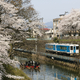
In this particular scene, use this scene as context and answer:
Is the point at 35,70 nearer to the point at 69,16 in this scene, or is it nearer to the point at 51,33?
the point at 69,16

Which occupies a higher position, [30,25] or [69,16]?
[69,16]

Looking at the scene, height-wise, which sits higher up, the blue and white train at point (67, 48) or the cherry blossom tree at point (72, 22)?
the cherry blossom tree at point (72, 22)

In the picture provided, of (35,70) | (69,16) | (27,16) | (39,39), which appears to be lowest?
(35,70)

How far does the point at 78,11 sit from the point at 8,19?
132 feet

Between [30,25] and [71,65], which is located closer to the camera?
[30,25]

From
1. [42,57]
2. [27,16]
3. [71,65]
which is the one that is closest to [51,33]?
[42,57]

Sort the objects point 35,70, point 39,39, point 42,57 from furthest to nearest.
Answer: point 39,39, point 42,57, point 35,70

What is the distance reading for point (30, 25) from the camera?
1414cm

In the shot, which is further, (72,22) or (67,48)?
(72,22)

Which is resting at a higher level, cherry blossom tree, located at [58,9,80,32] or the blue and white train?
cherry blossom tree, located at [58,9,80,32]

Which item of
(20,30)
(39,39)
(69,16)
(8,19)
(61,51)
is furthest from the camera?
(39,39)

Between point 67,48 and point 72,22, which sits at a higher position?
point 72,22

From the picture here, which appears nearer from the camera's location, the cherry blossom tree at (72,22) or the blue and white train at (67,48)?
the blue and white train at (67,48)

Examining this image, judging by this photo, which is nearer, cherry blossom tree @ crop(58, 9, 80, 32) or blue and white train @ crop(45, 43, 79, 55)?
blue and white train @ crop(45, 43, 79, 55)
